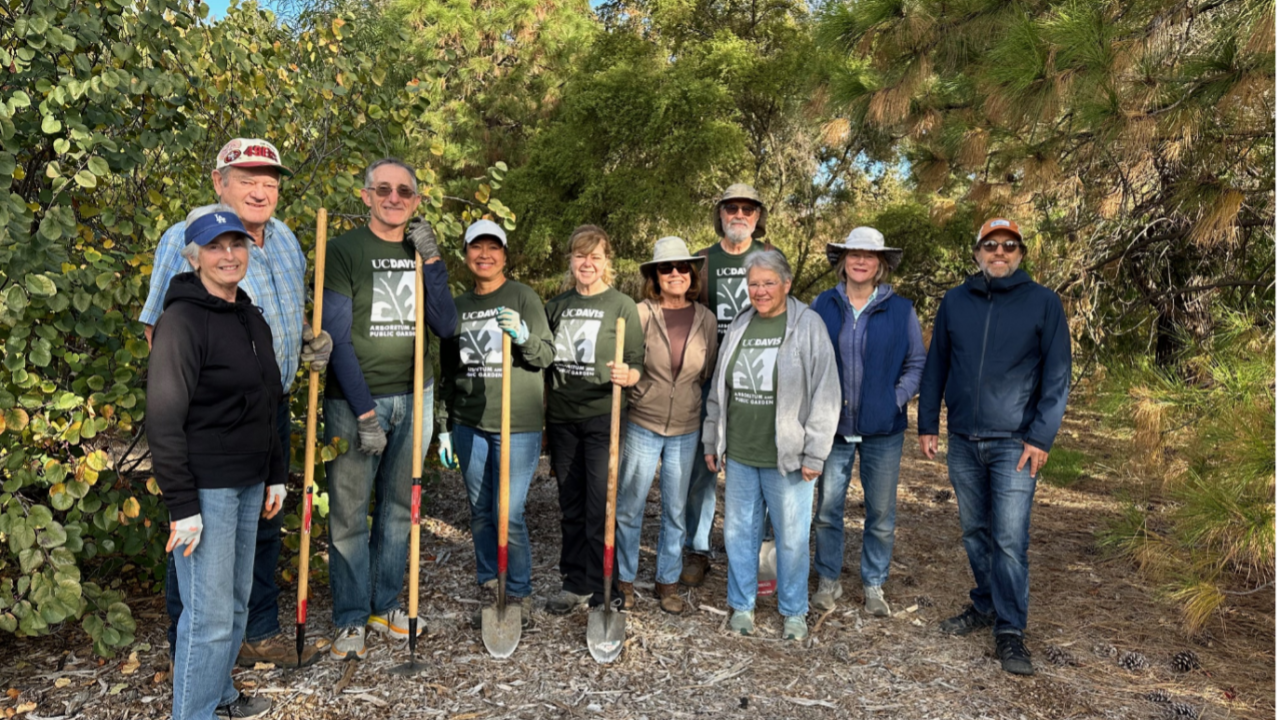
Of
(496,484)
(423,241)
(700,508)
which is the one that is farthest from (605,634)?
(423,241)

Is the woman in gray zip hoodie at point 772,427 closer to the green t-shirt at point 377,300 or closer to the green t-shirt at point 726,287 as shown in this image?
the green t-shirt at point 726,287

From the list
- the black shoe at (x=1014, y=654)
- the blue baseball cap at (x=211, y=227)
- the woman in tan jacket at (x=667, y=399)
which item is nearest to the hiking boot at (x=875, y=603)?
the black shoe at (x=1014, y=654)

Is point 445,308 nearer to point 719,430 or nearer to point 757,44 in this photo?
point 719,430

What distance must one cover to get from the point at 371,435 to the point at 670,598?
1.89 m

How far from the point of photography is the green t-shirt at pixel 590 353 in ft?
14.1

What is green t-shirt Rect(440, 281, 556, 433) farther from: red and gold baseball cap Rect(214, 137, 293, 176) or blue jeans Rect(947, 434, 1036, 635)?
blue jeans Rect(947, 434, 1036, 635)

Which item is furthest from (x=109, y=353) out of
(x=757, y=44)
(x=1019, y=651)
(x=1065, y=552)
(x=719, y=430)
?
(x=757, y=44)

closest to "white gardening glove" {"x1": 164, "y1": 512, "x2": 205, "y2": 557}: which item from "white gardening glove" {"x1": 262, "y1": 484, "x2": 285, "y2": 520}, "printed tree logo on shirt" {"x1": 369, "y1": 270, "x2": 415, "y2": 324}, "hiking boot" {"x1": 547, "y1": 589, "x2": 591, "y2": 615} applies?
"white gardening glove" {"x1": 262, "y1": 484, "x2": 285, "y2": 520}

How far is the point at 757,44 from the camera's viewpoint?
1495 cm

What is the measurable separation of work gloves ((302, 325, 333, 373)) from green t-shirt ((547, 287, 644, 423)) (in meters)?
1.20

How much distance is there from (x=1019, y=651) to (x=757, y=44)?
515 inches

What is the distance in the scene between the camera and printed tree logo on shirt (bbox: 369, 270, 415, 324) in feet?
12.3

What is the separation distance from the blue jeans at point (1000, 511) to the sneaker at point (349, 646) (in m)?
2.90

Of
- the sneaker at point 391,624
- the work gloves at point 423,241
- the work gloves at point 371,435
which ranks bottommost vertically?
the sneaker at point 391,624
